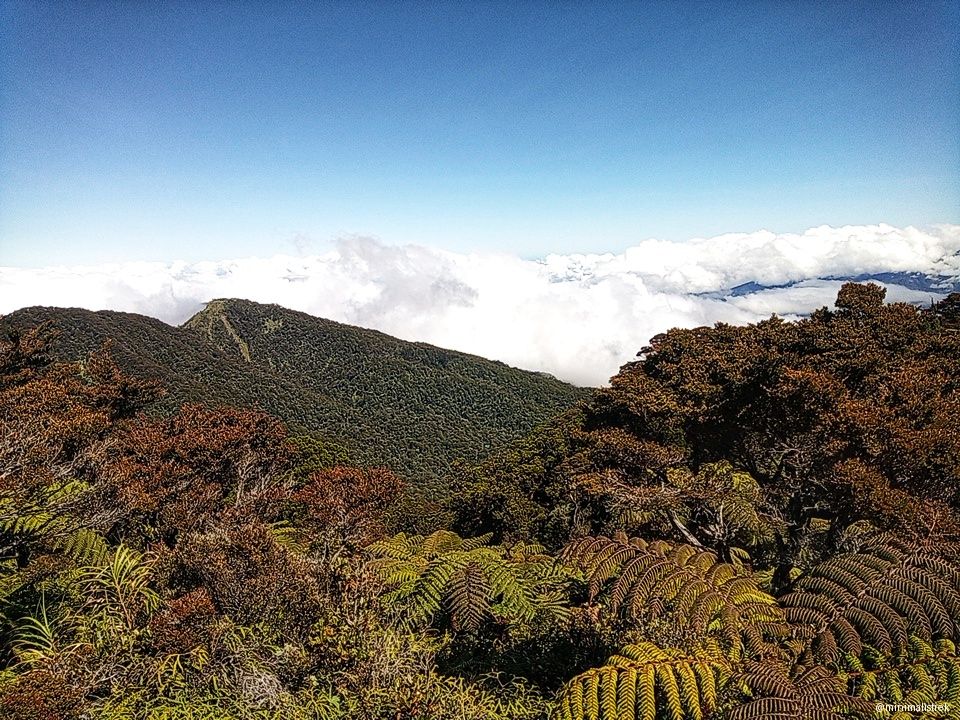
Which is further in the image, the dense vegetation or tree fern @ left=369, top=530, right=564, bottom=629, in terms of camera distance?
tree fern @ left=369, top=530, right=564, bottom=629

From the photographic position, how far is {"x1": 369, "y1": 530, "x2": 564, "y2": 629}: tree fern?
4.32 meters

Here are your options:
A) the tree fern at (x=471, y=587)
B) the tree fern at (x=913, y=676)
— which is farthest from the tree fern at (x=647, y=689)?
the tree fern at (x=471, y=587)

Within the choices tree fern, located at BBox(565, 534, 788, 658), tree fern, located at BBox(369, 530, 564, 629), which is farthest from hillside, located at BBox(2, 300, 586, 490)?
tree fern, located at BBox(565, 534, 788, 658)

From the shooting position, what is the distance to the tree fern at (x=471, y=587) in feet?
14.2

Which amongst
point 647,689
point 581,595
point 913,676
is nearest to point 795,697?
point 647,689

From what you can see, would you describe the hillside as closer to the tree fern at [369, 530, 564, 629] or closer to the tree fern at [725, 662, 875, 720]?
the tree fern at [369, 530, 564, 629]

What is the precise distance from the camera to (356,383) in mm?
132750

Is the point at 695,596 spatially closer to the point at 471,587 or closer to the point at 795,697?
the point at 795,697

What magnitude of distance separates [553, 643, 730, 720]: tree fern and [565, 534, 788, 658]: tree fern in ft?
1.06

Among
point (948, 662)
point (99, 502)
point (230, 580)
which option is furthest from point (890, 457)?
point (99, 502)

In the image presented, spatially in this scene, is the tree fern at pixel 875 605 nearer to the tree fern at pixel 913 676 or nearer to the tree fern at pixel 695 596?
the tree fern at pixel 913 676

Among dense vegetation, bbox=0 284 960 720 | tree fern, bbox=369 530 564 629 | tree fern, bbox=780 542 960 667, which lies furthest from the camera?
tree fern, bbox=369 530 564 629

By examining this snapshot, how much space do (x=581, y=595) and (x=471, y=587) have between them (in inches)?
46.3

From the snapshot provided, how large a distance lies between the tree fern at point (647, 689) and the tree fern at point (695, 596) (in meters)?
0.32
